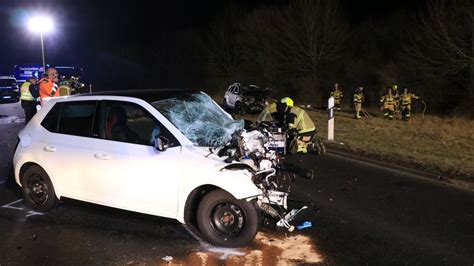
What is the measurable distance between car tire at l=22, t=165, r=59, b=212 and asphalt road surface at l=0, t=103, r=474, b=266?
13 cm

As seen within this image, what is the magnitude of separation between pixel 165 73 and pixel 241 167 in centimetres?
5716

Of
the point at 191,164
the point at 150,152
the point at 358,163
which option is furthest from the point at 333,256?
the point at 358,163

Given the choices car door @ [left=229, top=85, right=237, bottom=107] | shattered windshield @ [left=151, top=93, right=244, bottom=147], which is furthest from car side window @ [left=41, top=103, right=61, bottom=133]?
car door @ [left=229, top=85, right=237, bottom=107]

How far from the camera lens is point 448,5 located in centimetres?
2242

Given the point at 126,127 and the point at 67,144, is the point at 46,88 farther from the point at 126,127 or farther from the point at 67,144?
the point at 126,127

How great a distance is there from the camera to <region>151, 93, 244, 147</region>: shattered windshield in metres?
5.43

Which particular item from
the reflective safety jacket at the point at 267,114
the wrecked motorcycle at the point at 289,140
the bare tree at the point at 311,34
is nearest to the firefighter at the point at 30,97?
the reflective safety jacket at the point at 267,114

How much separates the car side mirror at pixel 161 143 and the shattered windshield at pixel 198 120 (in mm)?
306

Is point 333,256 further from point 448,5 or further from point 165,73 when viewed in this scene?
point 165,73

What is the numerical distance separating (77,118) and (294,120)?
518 cm

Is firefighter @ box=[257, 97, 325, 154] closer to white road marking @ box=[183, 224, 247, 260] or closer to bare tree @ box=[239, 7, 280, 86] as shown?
white road marking @ box=[183, 224, 247, 260]

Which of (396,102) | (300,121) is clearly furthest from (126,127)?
(396,102)

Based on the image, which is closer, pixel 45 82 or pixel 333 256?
pixel 333 256

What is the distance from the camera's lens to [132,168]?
526 cm
